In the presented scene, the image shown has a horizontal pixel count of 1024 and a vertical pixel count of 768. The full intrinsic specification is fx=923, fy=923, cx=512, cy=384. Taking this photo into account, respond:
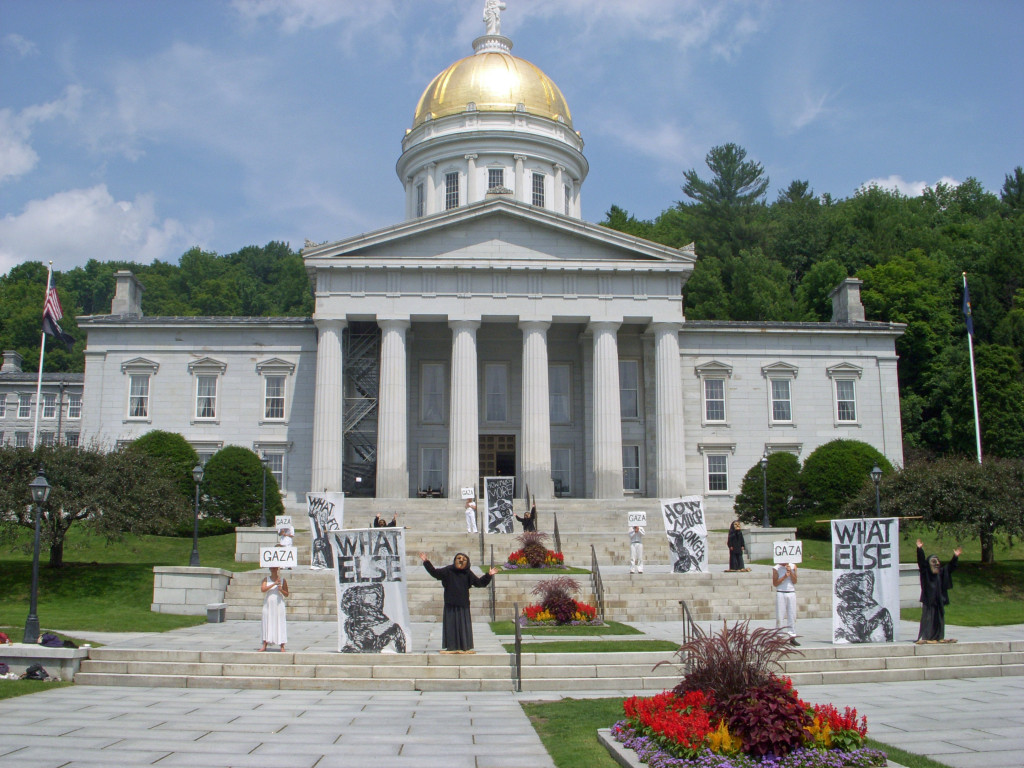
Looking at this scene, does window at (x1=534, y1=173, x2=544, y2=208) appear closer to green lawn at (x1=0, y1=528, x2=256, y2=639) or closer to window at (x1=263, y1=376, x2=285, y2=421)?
window at (x1=263, y1=376, x2=285, y2=421)

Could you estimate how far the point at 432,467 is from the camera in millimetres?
46562

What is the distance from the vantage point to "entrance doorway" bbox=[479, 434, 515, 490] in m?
46.8

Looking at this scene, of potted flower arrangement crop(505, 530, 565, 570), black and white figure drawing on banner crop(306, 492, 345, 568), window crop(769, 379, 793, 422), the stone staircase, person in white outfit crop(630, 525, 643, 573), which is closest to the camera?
the stone staircase

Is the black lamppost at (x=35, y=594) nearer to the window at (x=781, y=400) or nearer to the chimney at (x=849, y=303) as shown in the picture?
the window at (x=781, y=400)

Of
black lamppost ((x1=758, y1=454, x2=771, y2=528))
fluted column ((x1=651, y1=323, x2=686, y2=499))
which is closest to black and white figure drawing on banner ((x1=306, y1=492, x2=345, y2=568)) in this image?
black lamppost ((x1=758, y1=454, x2=771, y2=528))

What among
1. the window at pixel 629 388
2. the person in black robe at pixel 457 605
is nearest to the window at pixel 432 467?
the window at pixel 629 388

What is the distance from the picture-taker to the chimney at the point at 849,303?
51000 mm

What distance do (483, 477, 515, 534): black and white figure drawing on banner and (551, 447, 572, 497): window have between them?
46.1 ft

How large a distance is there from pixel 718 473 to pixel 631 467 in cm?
440

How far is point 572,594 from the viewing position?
899 inches

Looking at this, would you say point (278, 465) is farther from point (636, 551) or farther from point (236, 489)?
point (636, 551)

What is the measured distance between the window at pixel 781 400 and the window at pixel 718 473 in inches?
137

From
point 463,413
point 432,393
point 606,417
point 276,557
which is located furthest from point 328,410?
point 276,557

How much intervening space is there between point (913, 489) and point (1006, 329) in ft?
104
